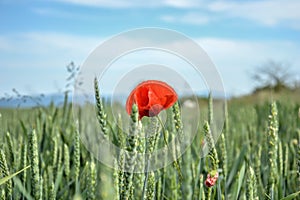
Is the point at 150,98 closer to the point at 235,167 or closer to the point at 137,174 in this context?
the point at 137,174

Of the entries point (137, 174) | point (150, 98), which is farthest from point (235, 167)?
point (137, 174)

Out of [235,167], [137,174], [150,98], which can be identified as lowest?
[235,167]

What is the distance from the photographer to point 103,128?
93 centimetres

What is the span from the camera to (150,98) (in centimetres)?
106

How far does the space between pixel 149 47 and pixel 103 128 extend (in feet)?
1.13

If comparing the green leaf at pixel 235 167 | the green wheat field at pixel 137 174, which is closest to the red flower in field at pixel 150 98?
the green wheat field at pixel 137 174

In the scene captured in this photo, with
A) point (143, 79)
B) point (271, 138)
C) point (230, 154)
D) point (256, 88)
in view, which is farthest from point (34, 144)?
point (256, 88)

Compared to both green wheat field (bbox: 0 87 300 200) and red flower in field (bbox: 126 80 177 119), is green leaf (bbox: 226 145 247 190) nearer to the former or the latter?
green wheat field (bbox: 0 87 300 200)

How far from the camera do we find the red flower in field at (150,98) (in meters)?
1.06

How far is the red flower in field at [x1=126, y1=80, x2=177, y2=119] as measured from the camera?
1.06 m

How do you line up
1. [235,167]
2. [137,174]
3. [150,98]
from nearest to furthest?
[137,174] < [150,98] < [235,167]

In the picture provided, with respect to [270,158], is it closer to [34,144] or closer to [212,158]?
[212,158]

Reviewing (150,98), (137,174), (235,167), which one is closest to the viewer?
(137,174)

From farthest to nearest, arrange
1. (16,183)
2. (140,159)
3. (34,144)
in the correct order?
(16,183) < (34,144) < (140,159)
